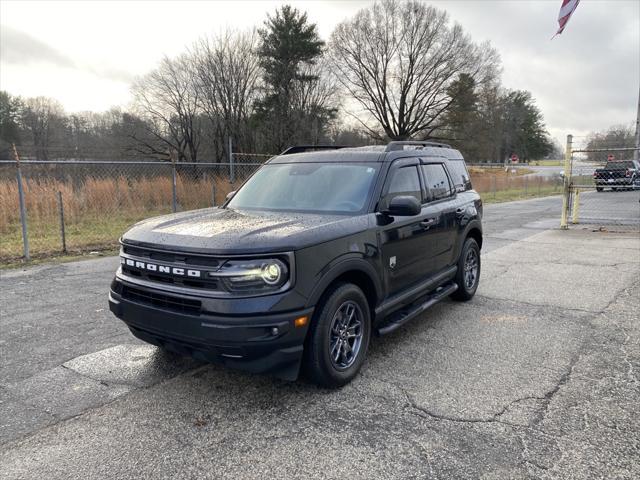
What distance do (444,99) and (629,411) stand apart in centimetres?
4131

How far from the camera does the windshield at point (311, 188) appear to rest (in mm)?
4000

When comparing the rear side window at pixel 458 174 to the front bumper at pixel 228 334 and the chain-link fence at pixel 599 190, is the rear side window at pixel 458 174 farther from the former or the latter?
the chain-link fence at pixel 599 190

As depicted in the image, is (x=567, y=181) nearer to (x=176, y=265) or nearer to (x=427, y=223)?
(x=427, y=223)

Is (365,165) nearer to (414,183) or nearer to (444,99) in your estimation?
(414,183)

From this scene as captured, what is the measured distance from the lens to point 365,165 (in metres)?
4.23

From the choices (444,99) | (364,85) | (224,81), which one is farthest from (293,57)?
(444,99)

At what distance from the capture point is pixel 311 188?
14.0 feet

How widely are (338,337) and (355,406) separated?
522 millimetres

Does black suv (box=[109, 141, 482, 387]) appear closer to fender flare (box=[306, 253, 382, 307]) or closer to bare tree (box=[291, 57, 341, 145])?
fender flare (box=[306, 253, 382, 307])

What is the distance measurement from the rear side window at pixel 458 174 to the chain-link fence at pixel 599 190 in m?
6.96

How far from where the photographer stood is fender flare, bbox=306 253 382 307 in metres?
3.17

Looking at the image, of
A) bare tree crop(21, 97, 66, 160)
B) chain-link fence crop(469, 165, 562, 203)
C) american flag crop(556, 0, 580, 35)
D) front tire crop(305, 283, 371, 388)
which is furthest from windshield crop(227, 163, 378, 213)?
bare tree crop(21, 97, 66, 160)

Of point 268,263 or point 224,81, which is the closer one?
point 268,263

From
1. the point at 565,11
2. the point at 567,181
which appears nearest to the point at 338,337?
the point at 567,181
